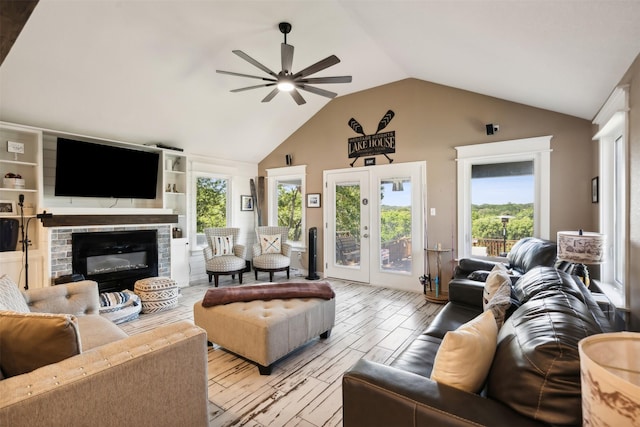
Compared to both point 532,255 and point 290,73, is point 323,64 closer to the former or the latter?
point 290,73

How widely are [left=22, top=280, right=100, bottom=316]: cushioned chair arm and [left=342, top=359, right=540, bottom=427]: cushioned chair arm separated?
2424 millimetres

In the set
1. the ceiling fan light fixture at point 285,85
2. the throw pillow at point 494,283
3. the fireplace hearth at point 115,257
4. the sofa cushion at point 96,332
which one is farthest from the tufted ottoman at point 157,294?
the throw pillow at point 494,283

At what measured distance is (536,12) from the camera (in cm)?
180

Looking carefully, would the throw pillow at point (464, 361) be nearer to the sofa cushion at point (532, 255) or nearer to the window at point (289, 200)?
the sofa cushion at point (532, 255)

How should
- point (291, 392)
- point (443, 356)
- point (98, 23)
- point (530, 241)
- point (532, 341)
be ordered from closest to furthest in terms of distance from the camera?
1. point (532, 341)
2. point (443, 356)
3. point (291, 392)
4. point (98, 23)
5. point (530, 241)

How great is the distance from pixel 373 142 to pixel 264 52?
2.24 meters

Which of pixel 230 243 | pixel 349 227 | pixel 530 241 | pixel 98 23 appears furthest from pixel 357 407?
pixel 230 243

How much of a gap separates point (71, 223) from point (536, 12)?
5.15m

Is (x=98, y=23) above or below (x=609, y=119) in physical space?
above

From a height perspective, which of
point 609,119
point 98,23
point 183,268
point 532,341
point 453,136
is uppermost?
point 98,23

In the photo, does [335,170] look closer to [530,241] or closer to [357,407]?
[530,241]

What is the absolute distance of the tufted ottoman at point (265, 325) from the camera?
229 centimetres

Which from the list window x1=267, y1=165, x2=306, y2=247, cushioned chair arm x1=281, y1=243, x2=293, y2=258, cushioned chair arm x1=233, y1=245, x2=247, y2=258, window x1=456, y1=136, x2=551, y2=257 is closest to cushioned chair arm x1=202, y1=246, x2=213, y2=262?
cushioned chair arm x1=233, y1=245, x2=247, y2=258

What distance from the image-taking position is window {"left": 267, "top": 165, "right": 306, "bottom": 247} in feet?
19.7
